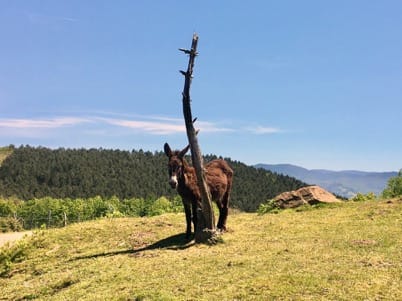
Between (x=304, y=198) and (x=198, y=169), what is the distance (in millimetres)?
13558

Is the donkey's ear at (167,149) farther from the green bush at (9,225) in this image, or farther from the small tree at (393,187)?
the green bush at (9,225)

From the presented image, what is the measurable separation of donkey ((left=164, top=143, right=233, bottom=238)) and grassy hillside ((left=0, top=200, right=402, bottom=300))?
46.5 inches

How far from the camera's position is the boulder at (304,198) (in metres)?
26.4

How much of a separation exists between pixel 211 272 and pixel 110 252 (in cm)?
611

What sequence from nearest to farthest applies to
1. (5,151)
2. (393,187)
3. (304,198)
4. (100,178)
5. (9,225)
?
(304,198), (393,187), (9,225), (100,178), (5,151)

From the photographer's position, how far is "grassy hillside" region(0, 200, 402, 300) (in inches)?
371

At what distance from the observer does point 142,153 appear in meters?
179

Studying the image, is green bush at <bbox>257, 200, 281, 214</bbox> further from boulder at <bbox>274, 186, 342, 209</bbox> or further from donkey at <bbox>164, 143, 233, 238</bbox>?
donkey at <bbox>164, 143, 233, 238</bbox>

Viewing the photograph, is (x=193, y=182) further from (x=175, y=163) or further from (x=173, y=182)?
(x=173, y=182)

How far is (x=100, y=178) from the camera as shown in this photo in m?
146

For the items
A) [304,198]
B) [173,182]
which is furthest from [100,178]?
[173,182]

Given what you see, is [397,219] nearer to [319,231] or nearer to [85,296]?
[319,231]

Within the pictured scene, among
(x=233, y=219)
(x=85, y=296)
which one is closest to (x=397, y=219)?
(x=233, y=219)

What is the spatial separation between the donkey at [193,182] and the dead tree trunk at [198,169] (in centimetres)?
31
